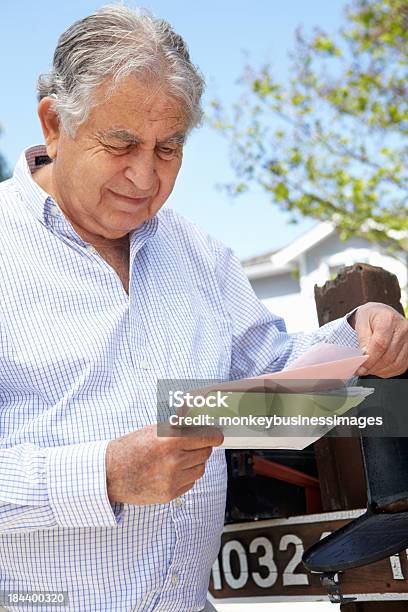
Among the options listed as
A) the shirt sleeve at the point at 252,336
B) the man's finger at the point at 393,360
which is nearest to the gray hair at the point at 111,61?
the shirt sleeve at the point at 252,336

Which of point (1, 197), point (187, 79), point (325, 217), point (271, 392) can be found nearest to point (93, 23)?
point (187, 79)

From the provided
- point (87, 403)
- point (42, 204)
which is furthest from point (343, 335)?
point (42, 204)

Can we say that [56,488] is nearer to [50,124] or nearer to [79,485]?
[79,485]

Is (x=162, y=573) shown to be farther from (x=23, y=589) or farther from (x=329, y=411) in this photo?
(x=329, y=411)

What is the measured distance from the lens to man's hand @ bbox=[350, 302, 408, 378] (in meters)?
2.19

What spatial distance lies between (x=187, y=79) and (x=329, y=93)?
5802 millimetres

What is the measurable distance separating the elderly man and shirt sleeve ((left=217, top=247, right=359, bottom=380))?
0.07ft

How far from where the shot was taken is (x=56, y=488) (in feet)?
5.64

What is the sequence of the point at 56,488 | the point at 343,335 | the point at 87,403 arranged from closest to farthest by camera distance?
1. the point at 56,488
2. the point at 87,403
3. the point at 343,335

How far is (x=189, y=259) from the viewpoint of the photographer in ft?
8.11

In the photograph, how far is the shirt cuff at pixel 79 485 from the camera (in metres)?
1.71

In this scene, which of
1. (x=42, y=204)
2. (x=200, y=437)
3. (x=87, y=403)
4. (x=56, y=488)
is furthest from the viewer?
(x=42, y=204)

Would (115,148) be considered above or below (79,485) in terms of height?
above

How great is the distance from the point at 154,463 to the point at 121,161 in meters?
0.79
